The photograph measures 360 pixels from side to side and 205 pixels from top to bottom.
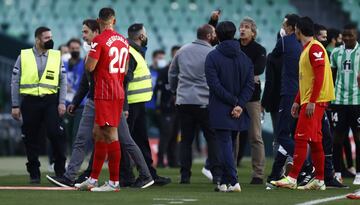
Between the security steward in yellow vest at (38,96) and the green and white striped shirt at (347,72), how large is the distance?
3.60 metres

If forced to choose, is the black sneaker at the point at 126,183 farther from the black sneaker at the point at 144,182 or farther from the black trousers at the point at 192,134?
the black trousers at the point at 192,134

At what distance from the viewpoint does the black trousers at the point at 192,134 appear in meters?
14.5

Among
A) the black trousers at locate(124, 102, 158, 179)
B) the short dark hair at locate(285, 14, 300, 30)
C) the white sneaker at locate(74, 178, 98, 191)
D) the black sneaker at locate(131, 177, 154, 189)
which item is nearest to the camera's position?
the white sneaker at locate(74, 178, 98, 191)

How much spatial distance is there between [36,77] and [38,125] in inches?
24.4

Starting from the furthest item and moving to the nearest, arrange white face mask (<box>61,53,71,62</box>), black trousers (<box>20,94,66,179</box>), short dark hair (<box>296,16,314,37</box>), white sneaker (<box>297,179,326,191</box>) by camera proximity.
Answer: white face mask (<box>61,53,71,62</box>), black trousers (<box>20,94,66,179</box>), white sneaker (<box>297,179,326,191</box>), short dark hair (<box>296,16,314,37</box>)

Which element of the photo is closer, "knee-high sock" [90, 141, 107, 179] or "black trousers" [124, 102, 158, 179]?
"knee-high sock" [90, 141, 107, 179]

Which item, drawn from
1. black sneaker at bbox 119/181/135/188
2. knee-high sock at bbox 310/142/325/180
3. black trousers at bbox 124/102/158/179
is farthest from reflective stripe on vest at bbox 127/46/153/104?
knee-high sock at bbox 310/142/325/180

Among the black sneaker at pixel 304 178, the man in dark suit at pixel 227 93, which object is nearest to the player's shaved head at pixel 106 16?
the man in dark suit at pixel 227 93

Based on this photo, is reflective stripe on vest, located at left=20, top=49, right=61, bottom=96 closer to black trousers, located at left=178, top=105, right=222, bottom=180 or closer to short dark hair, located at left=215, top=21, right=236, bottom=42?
black trousers, located at left=178, top=105, right=222, bottom=180

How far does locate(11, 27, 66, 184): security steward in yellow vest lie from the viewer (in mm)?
Answer: 14625

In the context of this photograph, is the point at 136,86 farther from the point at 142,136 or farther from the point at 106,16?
the point at 106,16

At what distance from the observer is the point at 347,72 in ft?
50.6

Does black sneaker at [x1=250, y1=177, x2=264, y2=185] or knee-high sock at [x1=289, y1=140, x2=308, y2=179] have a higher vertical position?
knee-high sock at [x1=289, y1=140, x2=308, y2=179]

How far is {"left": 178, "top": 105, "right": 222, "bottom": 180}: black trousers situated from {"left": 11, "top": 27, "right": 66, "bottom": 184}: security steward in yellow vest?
1536 mm
